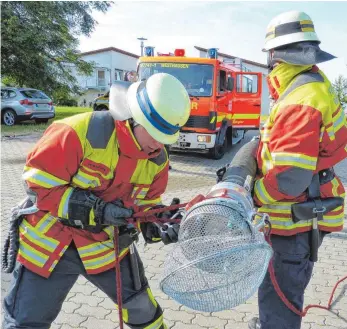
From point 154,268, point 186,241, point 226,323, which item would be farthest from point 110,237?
point 154,268

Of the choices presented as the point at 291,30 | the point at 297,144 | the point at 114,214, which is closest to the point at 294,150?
the point at 297,144

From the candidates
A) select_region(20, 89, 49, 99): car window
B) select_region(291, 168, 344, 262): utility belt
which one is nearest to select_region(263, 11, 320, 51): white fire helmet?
select_region(291, 168, 344, 262): utility belt

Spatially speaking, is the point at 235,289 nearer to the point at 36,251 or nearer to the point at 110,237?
the point at 110,237

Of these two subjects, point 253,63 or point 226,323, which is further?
point 253,63

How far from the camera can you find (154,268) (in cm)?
419

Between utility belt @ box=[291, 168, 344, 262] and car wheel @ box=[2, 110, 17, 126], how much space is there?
15.8m

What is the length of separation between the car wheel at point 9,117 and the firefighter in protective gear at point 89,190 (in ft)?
50.3

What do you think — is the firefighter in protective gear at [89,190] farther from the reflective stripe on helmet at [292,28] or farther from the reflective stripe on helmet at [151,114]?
the reflective stripe on helmet at [292,28]

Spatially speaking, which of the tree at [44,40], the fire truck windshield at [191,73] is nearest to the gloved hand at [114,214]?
the fire truck windshield at [191,73]

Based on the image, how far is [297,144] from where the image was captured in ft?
6.51

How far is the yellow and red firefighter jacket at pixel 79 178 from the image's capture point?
197 centimetres

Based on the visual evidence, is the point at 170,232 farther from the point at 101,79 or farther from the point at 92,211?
the point at 101,79

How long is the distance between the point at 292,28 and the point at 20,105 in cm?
1546

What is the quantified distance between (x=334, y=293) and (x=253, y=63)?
3463 centimetres
